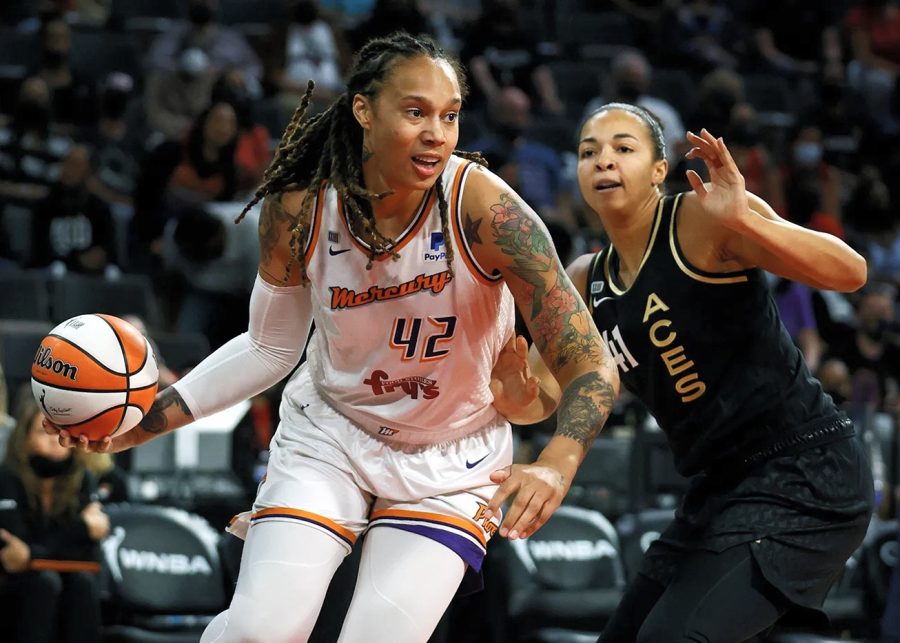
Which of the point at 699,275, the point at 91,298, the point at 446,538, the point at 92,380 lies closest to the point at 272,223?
the point at 92,380

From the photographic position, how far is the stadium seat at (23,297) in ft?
26.6

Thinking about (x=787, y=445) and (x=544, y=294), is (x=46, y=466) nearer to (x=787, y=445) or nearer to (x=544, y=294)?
(x=544, y=294)

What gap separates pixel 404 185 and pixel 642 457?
4128 mm

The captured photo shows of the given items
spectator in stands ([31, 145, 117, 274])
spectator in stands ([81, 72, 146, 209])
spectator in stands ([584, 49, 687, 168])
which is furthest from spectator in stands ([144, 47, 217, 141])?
spectator in stands ([584, 49, 687, 168])

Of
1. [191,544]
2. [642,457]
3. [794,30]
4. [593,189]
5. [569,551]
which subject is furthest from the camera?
[794,30]

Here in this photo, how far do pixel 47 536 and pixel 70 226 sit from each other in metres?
3.00

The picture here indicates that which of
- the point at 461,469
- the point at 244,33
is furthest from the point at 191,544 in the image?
the point at 244,33

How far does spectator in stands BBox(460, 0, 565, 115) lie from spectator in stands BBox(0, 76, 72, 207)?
3924mm

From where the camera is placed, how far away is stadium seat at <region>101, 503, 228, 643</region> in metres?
6.29

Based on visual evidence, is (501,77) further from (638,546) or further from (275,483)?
(275,483)

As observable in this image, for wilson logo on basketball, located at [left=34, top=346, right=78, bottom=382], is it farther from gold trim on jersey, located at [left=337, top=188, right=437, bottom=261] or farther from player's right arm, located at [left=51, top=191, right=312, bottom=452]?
gold trim on jersey, located at [left=337, top=188, right=437, bottom=261]

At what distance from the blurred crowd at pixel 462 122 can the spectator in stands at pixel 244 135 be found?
17 mm

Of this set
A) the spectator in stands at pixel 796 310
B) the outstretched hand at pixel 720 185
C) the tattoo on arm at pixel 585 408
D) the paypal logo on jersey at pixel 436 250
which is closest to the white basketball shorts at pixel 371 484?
the tattoo on arm at pixel 585 408

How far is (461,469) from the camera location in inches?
150
